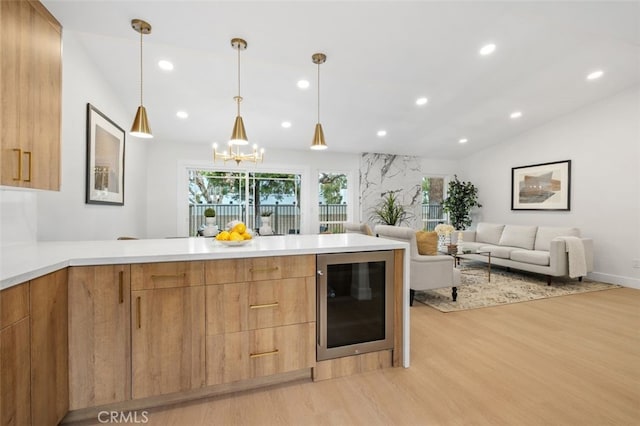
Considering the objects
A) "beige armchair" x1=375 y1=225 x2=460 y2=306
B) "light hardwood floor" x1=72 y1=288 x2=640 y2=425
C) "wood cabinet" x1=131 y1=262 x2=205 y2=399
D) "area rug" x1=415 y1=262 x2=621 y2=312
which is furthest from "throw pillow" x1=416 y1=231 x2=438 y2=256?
"wood cabinet" x1=131 y1=262 x2=205 y2=399

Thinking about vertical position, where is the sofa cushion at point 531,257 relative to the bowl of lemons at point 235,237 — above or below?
below

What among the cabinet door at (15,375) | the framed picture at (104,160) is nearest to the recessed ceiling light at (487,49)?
the framed picture at (104,160)

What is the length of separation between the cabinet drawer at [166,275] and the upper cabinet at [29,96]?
768 mm

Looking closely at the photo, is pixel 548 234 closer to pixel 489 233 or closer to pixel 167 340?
pixel 489 233

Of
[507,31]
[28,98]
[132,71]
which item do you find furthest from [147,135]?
[507,31]

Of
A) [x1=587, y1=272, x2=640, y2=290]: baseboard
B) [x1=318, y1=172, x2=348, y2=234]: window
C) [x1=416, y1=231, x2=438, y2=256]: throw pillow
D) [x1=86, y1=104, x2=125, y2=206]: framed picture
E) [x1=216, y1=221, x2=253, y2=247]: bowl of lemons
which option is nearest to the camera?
[x1=216, y1=221, x2=253, y2=247]: bowl of lemons

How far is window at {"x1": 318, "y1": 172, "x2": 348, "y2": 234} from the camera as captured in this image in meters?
6.56

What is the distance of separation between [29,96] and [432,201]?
7.52 meters

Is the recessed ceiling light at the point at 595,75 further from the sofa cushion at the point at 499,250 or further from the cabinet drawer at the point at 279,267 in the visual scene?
the cabinet drawer at the point at 279,267

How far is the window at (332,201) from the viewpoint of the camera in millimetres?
6559

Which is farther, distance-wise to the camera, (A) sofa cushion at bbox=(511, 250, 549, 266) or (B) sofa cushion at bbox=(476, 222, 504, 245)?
(B) sofa cushion at bbox=(476, 222, 504, 245)

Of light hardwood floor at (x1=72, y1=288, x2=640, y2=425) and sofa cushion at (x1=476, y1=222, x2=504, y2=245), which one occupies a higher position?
sofa cushion at (x1=476, y1=222, x2=504, y2=245)

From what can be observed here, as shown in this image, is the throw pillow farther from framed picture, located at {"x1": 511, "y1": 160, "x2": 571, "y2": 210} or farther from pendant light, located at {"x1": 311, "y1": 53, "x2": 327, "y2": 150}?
framed picture, located at {"x1": 511, "y1": 160, "x2": 571, "y2": 210}

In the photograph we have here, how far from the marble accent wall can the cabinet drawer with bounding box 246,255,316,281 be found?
4926 mm
